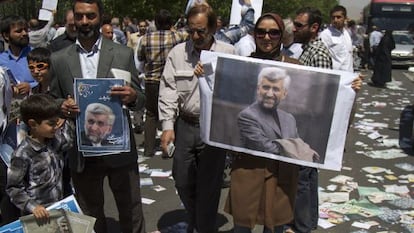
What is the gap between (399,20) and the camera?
74.4 ft

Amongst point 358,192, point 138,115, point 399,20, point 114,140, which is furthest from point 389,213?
point 399,20

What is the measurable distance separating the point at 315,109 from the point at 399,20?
70.7 feet

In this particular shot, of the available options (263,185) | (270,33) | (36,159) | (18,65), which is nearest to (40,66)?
(18,65)

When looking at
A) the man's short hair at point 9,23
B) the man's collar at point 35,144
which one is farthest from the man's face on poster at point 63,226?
the man's short hair at point 9,23

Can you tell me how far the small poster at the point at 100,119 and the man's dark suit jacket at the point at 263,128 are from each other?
76cm

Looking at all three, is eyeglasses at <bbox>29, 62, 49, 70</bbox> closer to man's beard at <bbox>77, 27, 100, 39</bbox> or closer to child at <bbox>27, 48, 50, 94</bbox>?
child at <bbox>27, 48, 50, 94</bbox>

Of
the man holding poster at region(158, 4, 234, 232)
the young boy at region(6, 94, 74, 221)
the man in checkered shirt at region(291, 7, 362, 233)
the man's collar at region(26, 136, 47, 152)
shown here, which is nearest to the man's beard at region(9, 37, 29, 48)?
the man holding poster at region(158, 4, 234, 232)

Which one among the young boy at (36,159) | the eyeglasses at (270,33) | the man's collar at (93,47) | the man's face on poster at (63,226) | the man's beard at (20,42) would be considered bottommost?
the man's face on poster at (63,226)

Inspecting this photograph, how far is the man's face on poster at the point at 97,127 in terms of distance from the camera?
3.20m

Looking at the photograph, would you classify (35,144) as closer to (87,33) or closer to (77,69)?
(77,69)

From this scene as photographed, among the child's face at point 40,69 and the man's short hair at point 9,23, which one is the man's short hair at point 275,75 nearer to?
the child's face at point 40,69

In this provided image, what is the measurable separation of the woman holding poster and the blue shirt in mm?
2162

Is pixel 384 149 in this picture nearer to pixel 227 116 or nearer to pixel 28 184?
pixel 227 116

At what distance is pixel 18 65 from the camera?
Result: 457 centimetres
